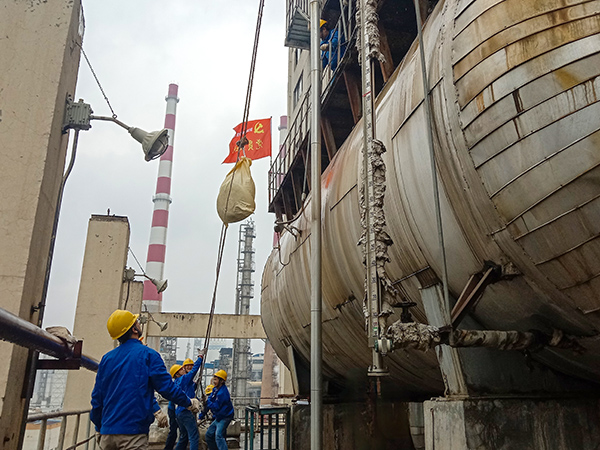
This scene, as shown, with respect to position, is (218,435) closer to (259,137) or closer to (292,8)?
(259,137)

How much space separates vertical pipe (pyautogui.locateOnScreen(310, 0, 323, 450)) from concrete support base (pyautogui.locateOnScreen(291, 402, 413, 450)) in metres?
2.82

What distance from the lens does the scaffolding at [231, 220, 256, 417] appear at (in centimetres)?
3212

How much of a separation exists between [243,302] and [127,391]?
32312 millimetres

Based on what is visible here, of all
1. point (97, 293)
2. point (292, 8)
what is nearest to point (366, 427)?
point (97, 293)

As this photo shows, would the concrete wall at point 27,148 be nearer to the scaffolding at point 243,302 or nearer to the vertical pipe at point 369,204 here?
the vertical pipe at point 369,204

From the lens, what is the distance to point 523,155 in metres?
2.44

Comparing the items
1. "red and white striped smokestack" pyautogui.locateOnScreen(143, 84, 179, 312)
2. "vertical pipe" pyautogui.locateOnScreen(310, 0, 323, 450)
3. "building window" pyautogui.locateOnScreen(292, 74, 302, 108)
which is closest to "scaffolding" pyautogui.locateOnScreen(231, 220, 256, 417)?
"red and white striped smokestack" pyautogui.locateOnScreen(143, 84, 179, 312)

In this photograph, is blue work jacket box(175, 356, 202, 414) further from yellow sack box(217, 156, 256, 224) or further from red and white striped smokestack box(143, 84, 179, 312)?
red and white striped smokestack box(143, 84, 179, 312)

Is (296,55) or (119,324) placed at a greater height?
(296,55)

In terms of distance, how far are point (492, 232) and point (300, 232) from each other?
4109 mm

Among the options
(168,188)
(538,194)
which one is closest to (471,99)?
(538,194)

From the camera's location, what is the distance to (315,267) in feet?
15.3

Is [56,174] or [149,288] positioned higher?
[149,288]

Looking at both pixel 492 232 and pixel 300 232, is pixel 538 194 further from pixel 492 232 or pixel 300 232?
pixel 300 232
